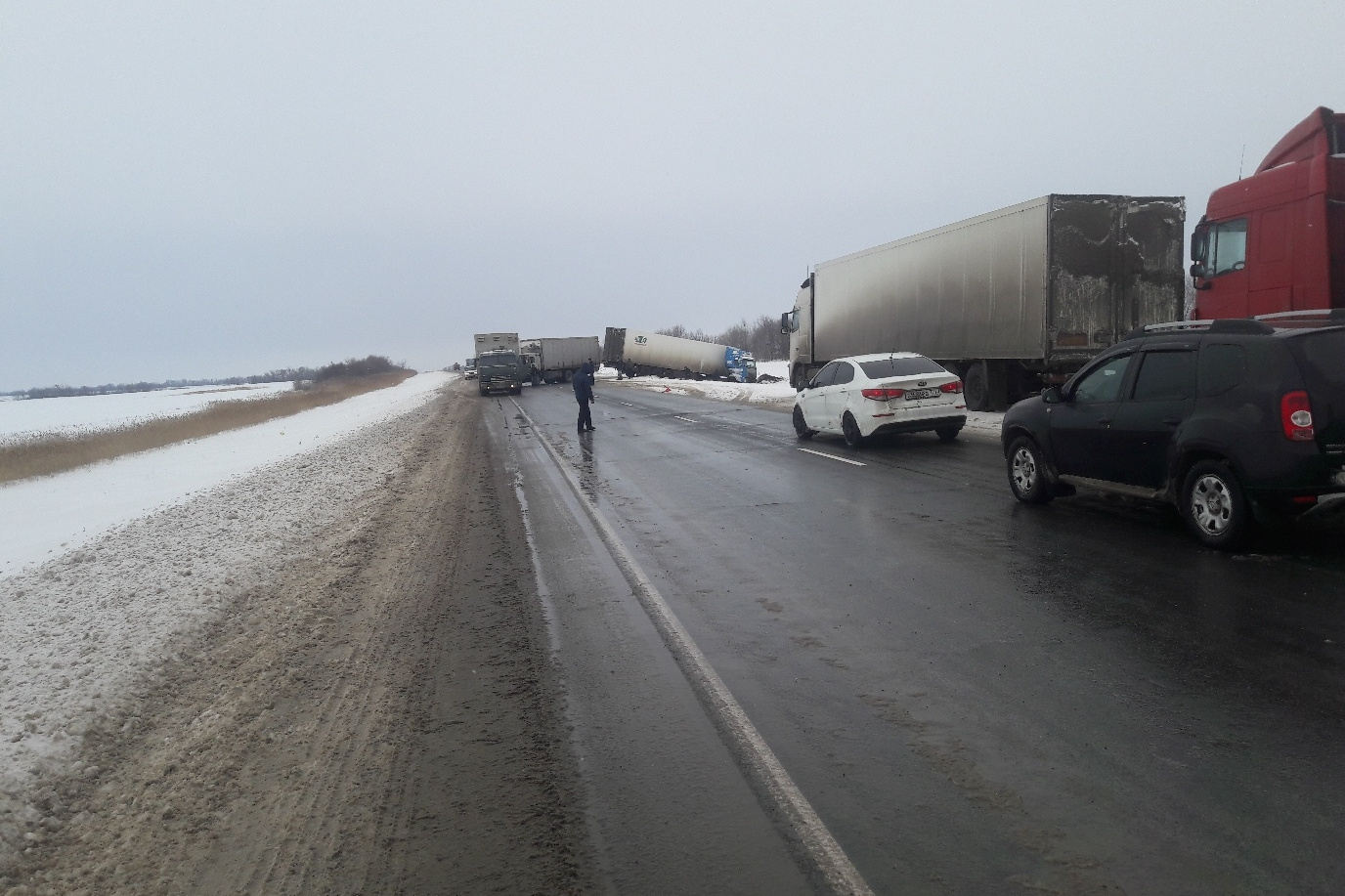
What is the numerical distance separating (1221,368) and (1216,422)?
0.51 m

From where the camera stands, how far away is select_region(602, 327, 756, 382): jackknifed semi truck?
5825cm

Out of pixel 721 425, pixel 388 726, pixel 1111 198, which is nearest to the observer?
pixel 388 726

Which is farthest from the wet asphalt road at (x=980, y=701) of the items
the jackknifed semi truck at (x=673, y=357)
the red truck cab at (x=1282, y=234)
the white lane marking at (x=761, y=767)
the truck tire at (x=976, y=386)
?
the jackknifed semi truck at (x=673, y=357)

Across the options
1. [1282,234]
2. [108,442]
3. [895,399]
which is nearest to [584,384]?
[895,399]

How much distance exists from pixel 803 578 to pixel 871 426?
861 centimetres

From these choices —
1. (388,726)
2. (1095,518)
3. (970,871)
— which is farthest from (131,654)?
(1095,518)

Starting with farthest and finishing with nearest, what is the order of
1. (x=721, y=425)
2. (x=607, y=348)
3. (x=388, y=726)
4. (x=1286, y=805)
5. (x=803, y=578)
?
(x=607, y=348) → (x=721, y=425) → (x=803, y=578) → (x=388, y=726) → (x=1286, y=805)

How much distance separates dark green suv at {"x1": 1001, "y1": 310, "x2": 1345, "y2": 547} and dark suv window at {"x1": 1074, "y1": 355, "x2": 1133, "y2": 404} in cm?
1

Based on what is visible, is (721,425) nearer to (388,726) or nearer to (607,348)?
(388,726)

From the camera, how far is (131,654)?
19.5 ft

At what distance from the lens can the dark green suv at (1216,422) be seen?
666 centimetres

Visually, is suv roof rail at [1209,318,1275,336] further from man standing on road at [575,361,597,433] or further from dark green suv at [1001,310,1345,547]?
man standing on road at [575,361,597,433]

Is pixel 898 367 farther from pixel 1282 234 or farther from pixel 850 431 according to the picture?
pixel 1282 234

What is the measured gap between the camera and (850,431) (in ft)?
52.5
